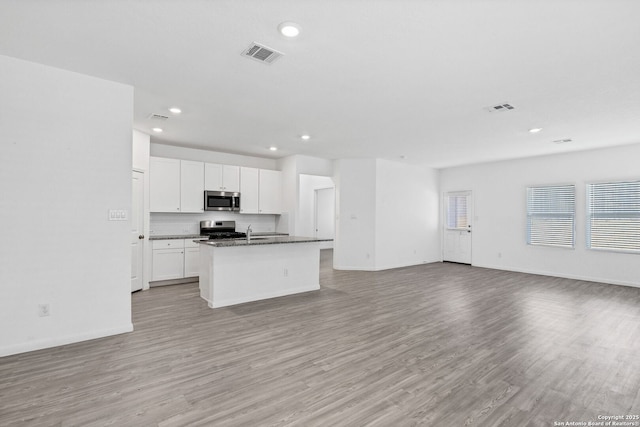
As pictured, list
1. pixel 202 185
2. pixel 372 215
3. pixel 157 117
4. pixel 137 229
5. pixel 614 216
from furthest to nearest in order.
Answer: pixel 372 215, pixel 202 185, pixel 614 216, pixel 137 229, pixel 157 117

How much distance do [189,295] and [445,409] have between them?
13.9 feet

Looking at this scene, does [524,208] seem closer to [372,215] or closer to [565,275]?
[565,275]

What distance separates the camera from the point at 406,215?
328 inches

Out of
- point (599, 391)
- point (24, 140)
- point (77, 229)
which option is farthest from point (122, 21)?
point (599, 391)

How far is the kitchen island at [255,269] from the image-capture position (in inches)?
176

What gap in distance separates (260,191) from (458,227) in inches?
224

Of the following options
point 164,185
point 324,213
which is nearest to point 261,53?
point 164,185

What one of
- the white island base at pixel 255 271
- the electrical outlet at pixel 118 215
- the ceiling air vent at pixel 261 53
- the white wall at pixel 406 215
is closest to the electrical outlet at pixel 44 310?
the electrical outlet at pixel 118 215

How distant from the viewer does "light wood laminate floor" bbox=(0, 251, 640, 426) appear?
2074 millimetres

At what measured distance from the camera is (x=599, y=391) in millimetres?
2363

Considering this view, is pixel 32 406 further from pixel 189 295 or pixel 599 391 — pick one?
pixel 599 391

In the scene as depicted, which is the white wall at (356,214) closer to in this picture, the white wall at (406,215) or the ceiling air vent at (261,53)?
the white wall at (406,215)

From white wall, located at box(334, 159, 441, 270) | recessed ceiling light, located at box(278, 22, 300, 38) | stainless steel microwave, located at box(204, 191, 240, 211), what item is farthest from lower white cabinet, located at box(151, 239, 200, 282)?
recessed ceiling light, located at box(278, 22, 300, 38)

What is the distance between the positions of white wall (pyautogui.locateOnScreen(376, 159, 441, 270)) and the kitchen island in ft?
9.10
